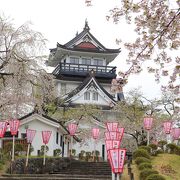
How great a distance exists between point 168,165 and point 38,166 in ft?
26.5

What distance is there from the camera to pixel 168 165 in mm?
19938

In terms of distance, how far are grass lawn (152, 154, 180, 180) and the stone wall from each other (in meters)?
6.60

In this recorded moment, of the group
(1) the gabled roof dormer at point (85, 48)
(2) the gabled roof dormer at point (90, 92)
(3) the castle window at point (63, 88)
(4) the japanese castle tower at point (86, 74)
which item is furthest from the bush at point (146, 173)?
(1) the gabled roof dormer at point (85, 48)

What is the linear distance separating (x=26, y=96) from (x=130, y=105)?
16058 millimetres

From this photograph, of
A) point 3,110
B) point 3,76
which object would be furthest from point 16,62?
point 3,110

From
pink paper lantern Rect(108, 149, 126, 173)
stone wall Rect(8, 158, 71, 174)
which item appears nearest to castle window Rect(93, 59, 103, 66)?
stone wall Rect(8, 158, 71, 174)

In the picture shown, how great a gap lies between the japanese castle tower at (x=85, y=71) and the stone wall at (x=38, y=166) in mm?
15709

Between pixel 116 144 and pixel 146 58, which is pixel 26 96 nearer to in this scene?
pixel 116 144

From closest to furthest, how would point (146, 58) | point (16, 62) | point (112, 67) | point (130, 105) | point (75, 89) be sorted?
point (146, 58) < point (16, 62) < point (130, 105) < point (75, 89) < point (112, 67)

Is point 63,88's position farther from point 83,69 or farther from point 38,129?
point 38,129

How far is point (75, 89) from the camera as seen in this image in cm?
4328

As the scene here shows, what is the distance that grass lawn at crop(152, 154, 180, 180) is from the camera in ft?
59.9

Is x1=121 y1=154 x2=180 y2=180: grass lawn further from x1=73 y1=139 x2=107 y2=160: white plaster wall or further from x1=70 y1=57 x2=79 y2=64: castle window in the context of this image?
x1=70 y1=57 x2=79 y2=64: castle window

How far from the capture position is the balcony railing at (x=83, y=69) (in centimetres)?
4584
